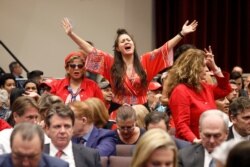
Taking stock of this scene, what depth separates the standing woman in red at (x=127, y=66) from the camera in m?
6.18

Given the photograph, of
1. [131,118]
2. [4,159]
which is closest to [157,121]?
[131,118]

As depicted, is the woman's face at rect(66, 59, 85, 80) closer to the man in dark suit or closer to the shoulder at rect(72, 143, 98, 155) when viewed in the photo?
the shoulder at rect(72, 143, 98, 155)

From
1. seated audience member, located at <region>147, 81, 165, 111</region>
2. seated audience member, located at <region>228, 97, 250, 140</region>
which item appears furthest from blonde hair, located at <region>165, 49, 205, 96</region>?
seated audience member, located at <region>147, 81, 165, 111</region>

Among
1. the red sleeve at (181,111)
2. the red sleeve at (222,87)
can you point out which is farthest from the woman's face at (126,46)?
the red sleeve at (181,111)

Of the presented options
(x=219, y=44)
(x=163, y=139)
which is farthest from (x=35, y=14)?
(x=163, y=139)

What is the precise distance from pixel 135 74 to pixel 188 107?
1.10 m

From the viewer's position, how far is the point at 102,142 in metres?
5.06

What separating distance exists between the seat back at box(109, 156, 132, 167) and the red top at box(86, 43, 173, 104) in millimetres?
1457

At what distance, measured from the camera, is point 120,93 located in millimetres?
6199

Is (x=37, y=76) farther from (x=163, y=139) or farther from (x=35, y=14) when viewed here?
(x=163, y=139)

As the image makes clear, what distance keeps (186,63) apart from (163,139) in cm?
204

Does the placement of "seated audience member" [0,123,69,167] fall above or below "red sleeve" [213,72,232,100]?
above

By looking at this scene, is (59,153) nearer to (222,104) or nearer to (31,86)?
(222,104)

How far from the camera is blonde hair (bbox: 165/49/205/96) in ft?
17.3
